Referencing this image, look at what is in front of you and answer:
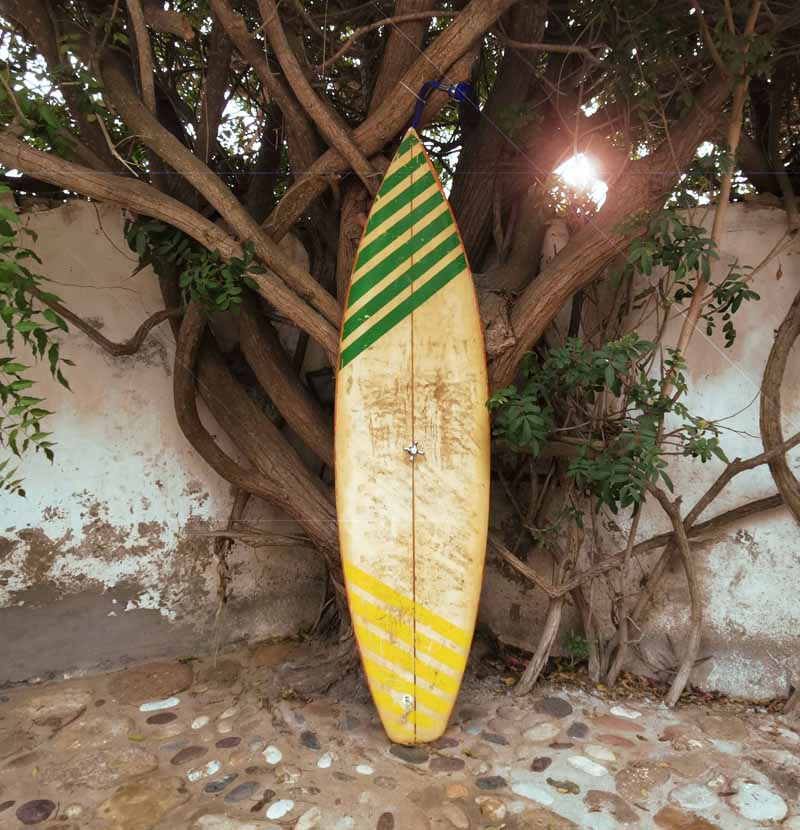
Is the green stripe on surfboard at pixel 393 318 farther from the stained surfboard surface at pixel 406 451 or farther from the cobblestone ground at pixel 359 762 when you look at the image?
the cobblestone ground at pixel 359 762

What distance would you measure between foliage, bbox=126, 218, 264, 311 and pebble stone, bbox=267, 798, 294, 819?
1.55m

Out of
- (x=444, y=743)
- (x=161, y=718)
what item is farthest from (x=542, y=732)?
(x=161, y=718)

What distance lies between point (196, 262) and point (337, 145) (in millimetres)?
648

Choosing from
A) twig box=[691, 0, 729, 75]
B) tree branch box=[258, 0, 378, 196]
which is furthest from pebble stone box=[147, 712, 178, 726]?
twig box=[691, 0, 729, 75]

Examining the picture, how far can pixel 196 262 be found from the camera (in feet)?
8.70

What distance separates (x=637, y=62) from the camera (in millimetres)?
2592

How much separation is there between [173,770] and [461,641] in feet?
3.27

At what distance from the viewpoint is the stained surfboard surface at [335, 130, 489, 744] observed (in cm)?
252

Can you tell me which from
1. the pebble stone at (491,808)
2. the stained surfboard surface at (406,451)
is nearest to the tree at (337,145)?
the stained surfboard surface at (406,451)

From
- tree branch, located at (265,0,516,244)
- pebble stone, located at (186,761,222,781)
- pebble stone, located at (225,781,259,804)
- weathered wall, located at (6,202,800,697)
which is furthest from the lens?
weathered wall, located at (6,202,800,697)

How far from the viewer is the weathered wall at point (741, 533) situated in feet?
9.16

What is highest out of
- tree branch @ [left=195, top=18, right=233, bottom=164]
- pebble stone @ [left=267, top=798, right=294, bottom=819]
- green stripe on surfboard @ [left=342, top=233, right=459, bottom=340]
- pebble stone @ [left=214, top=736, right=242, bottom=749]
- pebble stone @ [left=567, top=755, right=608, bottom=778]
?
tree branch @ [left=195, top=18, right=233, bottom=164]

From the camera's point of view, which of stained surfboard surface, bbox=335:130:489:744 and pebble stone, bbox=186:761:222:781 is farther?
→ stained surfboard surface, bbox=335:130:489:744

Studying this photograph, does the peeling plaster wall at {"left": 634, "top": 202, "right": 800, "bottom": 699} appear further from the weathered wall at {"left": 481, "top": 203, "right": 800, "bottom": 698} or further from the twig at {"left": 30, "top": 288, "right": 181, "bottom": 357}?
the twig at {"left": 30, "top": 288, "right": 181, "bottom": 357}
